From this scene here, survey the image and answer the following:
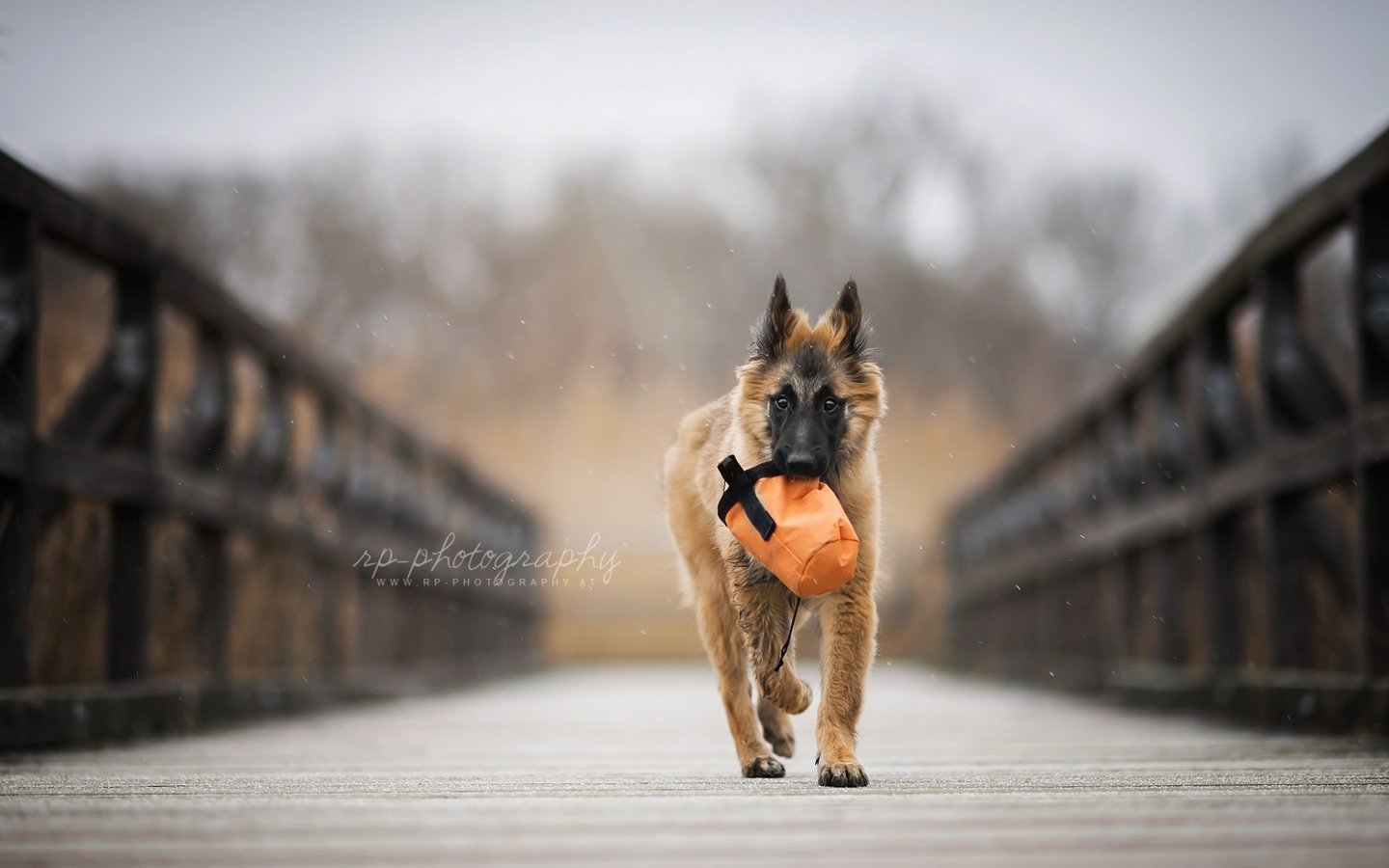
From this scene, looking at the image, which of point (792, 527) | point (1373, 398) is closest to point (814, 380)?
point (792, 527)

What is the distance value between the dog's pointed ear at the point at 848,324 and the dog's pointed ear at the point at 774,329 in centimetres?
14

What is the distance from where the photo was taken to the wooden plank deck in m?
2.43

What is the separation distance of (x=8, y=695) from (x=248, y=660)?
2940 millimetres

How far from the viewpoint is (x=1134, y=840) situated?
2.50 m

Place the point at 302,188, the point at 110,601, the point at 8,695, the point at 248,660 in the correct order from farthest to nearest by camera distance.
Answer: the point at 302,188 < the point at 248,660 < the point at 110,601 < the point at 8,695

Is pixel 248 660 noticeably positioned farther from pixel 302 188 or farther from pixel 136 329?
pixel 302 188

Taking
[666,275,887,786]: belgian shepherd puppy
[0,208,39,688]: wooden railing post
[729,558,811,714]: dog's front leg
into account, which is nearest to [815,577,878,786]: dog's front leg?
[666,275,887,786]: belgian shepherd puppy

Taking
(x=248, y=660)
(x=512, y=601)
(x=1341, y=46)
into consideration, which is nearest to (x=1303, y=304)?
(x=248, y=660)

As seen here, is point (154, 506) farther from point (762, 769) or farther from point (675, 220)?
point (675, 220)

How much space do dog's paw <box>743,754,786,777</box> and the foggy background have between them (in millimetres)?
27236

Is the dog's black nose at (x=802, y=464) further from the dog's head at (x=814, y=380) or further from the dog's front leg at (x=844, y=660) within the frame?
the dog's front leg at (x=844, y=660)

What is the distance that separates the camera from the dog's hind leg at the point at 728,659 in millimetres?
4402

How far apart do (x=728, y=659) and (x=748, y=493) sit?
88cm

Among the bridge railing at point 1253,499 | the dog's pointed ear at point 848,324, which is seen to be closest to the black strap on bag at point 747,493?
the dog's pointed ear at point 848,324
